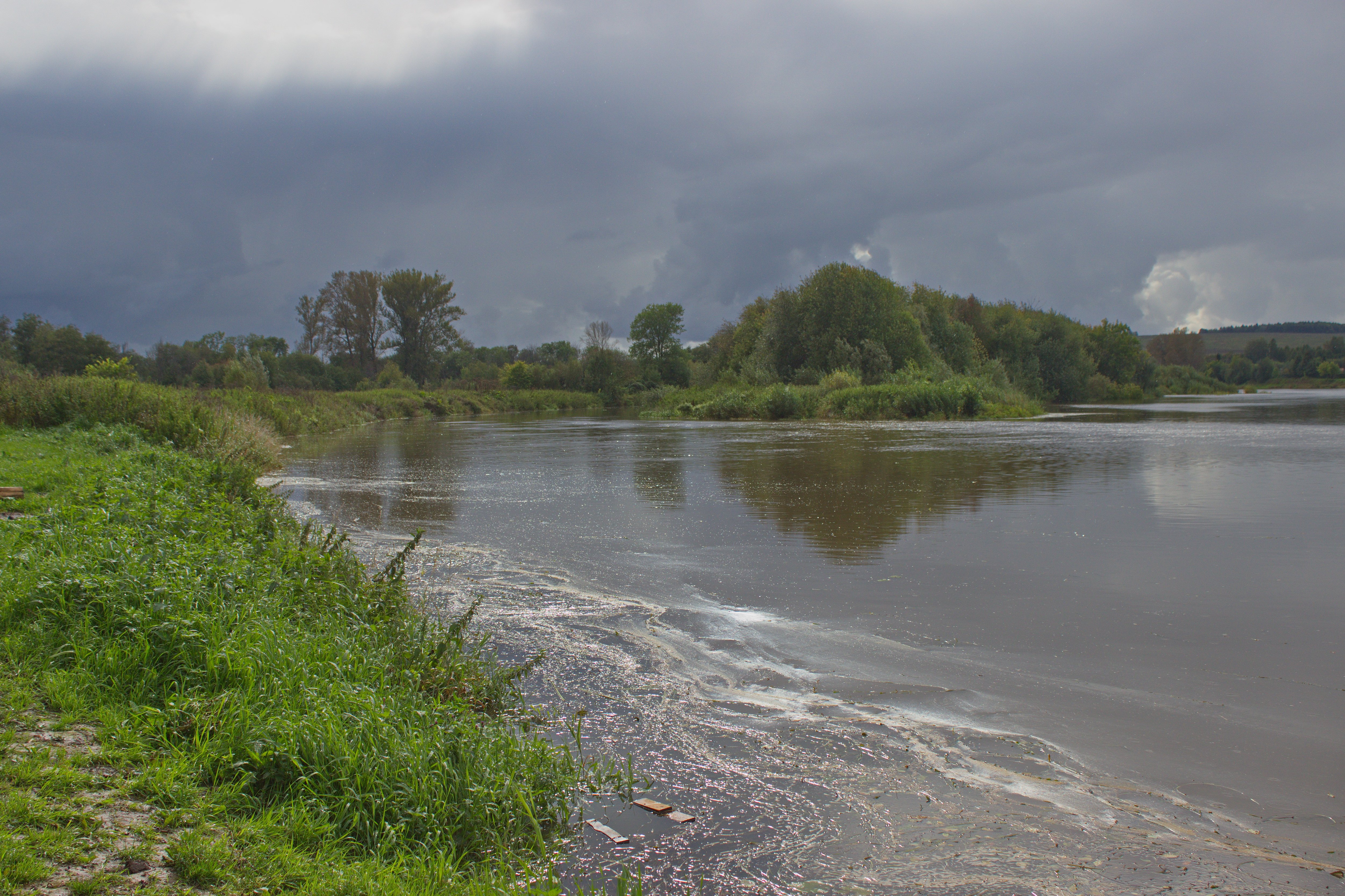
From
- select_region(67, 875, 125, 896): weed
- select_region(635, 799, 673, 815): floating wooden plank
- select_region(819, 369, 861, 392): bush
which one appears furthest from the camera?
select_region(819, 369, 861, 392): bush

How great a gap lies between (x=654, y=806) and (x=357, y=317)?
2951 inches

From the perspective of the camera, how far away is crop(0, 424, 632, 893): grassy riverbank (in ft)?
9.23

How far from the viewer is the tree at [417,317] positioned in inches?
2852

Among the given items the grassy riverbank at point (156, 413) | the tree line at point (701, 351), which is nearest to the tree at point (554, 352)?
the tree line at point (701, 351)

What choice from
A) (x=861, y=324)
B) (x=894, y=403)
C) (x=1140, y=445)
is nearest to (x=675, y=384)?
(x=861, y=324)

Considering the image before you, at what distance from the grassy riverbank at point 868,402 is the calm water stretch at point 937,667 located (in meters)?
24.0

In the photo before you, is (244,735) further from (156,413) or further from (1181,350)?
(1181,350)

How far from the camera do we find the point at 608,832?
3322mm

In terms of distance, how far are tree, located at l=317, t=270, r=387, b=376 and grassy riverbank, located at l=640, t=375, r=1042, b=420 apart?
3934 cm

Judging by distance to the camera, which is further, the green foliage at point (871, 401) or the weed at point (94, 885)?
the green foliage at point (871, 401)

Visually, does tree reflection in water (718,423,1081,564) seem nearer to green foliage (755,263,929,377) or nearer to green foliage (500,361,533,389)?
green foliage (755,263,929,377)

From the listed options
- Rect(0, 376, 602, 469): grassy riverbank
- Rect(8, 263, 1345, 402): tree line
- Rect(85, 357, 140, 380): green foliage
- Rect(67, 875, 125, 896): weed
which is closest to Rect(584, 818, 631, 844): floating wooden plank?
Rect(67, 875, 125, 896): weed

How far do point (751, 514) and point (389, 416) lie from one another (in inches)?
1593

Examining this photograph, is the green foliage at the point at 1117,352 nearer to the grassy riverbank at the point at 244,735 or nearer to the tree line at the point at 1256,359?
the tree line at the point at 1256,359
